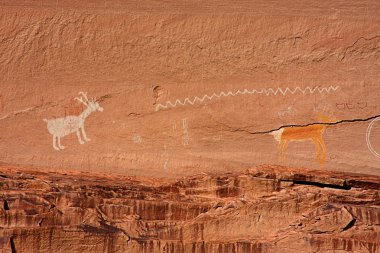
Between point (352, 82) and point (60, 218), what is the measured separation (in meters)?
5.08

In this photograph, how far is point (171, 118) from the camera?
1119cm

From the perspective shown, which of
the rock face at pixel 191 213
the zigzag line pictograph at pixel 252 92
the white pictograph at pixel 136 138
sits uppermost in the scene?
the zigzag line pictograph at pixel 252 92

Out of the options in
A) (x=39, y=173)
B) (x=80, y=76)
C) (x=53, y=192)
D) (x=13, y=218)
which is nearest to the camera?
(x=13, y=218)

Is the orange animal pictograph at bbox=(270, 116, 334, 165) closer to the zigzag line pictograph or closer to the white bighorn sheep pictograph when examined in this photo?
the zigzag line pictograph

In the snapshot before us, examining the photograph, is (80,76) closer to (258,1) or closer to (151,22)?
(151,22)

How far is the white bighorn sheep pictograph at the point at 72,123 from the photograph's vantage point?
10961mm

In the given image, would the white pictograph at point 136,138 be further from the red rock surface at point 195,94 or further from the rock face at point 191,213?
the rock face at point 191,213

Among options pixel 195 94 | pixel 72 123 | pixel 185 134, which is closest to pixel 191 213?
pixel 185 134

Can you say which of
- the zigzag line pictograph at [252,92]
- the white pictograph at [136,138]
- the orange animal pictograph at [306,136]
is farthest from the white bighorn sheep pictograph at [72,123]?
the orange animal pictograph at [306,136]

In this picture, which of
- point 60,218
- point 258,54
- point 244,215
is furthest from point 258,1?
point 60,218

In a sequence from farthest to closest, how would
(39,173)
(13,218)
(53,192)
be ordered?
(39,173) < (53,192) < (13,218)

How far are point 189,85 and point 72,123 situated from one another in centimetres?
175

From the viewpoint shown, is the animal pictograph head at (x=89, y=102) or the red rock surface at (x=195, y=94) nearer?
the red rock surface at (x=195, y=94)

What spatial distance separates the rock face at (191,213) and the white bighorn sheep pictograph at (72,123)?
2.36 ft
